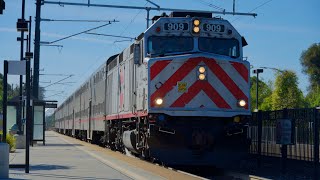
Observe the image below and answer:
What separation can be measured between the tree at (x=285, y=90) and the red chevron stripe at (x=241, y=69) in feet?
165

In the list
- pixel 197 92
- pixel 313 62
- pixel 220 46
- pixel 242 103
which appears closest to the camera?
pixel 197 92

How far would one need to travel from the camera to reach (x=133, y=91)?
725 inches

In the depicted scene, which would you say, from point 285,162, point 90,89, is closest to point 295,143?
point 285,162

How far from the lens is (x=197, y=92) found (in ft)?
51.4

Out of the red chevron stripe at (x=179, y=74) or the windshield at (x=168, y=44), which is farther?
the windshield at (x=168, y=44)

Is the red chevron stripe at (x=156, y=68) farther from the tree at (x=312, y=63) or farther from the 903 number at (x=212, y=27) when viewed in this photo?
the tree at (x=312, y=63)

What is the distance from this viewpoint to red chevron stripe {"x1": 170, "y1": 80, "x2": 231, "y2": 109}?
15594 mm

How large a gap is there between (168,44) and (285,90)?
53.6m

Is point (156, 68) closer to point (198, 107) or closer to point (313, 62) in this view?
point (198, 107)

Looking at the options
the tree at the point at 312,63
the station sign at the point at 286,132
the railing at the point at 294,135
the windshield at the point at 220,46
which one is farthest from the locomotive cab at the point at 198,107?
the tree at the point at 312,63

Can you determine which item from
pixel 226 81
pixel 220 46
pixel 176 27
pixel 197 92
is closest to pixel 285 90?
pixel 220 46

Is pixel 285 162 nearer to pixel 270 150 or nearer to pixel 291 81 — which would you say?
pixel 270 150

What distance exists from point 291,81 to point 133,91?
175ft

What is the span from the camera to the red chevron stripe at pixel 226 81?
1572 cm
